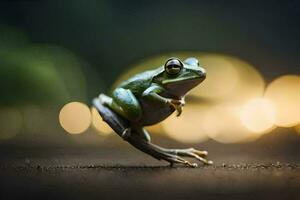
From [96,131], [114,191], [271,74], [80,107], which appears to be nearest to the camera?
[114,191]

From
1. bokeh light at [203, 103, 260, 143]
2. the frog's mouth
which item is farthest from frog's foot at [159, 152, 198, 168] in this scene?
bokeh light at [203, 103, 260, 143]

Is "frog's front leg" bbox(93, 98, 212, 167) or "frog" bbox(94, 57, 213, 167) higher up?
"frog" bbox(94, 57, 213, 167)

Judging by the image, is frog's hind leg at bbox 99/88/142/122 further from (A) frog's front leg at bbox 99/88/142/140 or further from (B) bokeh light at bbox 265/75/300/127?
(B) bokeh light at bbox 265/75/300/127

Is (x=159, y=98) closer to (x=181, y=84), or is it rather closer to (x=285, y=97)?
(x=181, y=84)

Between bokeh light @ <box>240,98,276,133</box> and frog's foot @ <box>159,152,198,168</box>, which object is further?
bokeh light @ <box>240,98,276,133</box>

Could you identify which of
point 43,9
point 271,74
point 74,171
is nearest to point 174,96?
point 74,171

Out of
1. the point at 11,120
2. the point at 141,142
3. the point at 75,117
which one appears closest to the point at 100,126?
the point at 75,117

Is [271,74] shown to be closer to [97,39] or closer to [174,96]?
[97,39]
